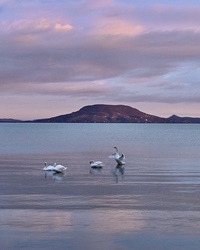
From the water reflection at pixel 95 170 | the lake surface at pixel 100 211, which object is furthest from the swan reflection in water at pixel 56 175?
the water reflection at pixel 95 170

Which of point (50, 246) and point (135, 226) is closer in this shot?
point (50, 246)

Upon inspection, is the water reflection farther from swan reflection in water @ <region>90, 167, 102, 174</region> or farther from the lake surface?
the lake surface

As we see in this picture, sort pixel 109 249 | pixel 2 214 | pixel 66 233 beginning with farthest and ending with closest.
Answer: pixel 2 214 < pixel 66 233 < pixel 109 249

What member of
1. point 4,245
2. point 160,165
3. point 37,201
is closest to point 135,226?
point 4,245

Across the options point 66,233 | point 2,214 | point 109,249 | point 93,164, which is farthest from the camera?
point 93,164

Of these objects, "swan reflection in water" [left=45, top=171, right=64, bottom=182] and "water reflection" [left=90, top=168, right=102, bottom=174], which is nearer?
"swan reflection in water" [left=45, top=171, right=64, bottom=182]

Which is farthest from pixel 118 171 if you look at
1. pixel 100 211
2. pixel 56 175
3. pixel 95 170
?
pixel 100 211

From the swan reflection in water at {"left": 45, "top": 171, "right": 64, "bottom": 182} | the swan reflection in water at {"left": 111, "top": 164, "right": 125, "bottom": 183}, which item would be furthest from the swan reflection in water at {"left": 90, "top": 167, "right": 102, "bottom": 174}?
the swan reflection in water at {"left": 45, "top": 171, "right": 64, "bottom": 182}

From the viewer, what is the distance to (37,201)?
23.7 metres

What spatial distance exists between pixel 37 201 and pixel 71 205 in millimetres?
1702

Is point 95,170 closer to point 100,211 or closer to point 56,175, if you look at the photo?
point 56,175

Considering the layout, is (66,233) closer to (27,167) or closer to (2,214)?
(2,214)

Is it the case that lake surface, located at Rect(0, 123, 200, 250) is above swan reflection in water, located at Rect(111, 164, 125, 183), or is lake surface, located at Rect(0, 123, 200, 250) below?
below

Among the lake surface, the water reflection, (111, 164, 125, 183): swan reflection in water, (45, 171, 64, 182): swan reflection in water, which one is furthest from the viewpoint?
the water reflection
